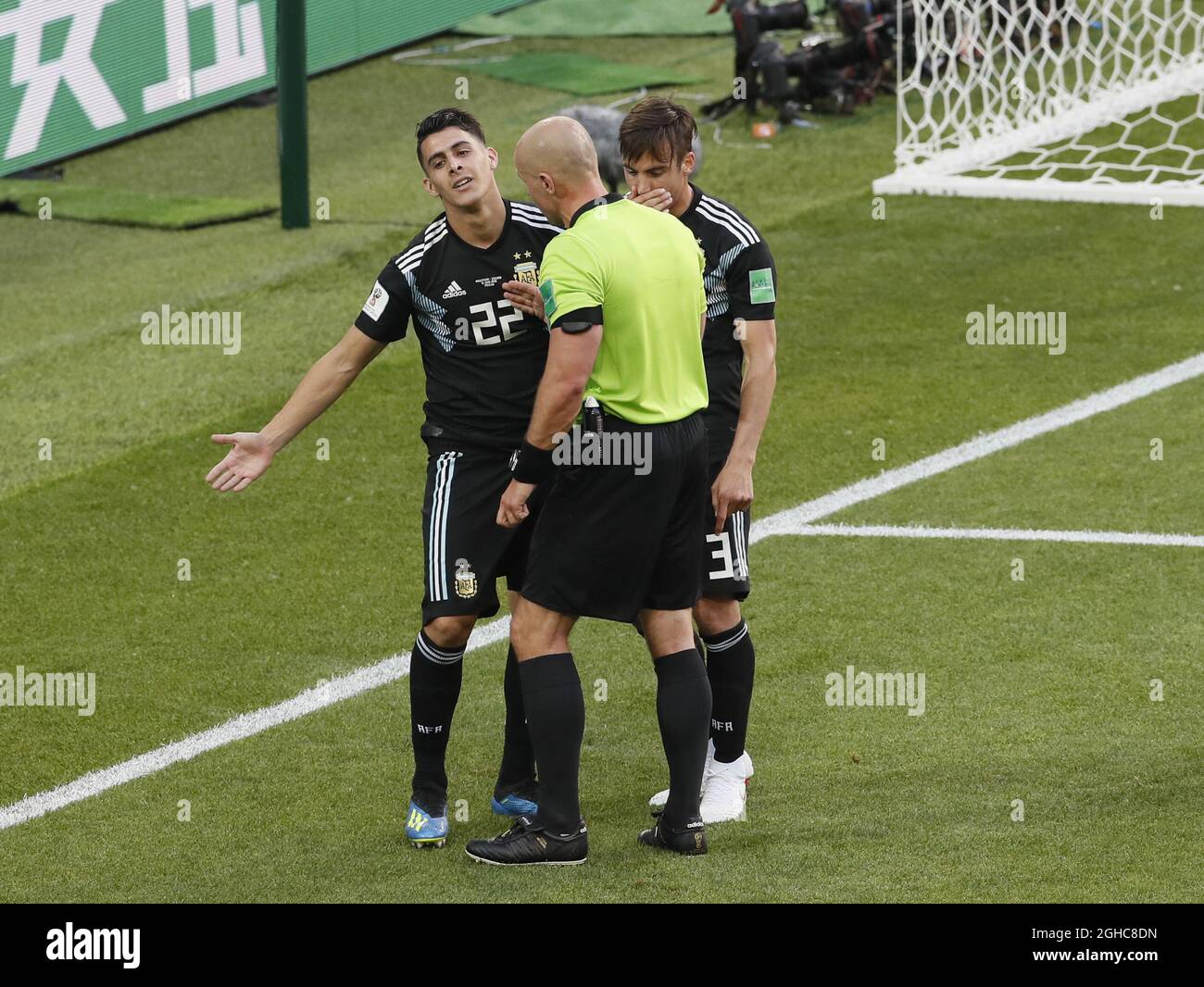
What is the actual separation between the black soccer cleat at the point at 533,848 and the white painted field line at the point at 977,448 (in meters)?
2.93

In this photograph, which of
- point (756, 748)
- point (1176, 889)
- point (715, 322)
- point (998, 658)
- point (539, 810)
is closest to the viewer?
point (1176, 889)

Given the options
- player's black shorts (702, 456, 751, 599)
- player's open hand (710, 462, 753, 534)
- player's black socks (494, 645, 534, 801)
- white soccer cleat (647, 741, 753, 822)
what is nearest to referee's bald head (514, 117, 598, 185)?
player's open hand (710, 462, 753, 534)

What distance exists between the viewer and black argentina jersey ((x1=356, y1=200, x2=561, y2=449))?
17.5ft

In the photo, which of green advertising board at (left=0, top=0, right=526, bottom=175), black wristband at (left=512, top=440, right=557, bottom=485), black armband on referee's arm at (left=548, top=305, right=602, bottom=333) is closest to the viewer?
black armband on referee's arm at (left=548, top=305, right=602, bottom=333)

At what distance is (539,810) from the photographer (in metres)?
5.33

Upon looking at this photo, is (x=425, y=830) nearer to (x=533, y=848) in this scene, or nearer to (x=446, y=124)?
(x=533, y=848)

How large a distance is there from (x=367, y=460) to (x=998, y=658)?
3.45m

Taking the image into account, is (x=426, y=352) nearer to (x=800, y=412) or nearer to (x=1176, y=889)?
(x=1176, y=889)

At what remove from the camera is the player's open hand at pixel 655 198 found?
5.29 meters

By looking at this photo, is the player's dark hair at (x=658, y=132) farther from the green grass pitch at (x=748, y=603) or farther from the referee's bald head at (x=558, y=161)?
the green grass pitch at (x=748, y=603)

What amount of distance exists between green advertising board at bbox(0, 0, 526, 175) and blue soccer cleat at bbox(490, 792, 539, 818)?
8714mm

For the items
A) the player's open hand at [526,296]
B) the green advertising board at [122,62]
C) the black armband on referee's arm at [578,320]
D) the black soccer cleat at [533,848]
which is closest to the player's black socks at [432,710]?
the black soccer cleat at [533,848]

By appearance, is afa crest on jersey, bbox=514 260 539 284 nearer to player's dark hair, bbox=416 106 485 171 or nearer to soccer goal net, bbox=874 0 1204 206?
player's dark hair, bbox=416 106 485 171
